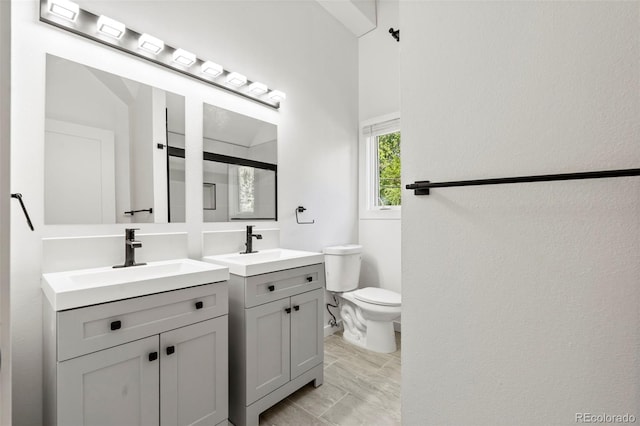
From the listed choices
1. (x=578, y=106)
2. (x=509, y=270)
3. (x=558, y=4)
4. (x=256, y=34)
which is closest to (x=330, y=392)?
(x=509, y=270)

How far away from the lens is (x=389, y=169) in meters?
2.99

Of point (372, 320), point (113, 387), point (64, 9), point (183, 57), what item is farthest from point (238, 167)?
point (372, 320)

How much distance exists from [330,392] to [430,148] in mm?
1685

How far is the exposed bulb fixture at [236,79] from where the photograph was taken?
1932 millimetres

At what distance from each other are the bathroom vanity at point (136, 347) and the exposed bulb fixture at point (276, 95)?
1406mm

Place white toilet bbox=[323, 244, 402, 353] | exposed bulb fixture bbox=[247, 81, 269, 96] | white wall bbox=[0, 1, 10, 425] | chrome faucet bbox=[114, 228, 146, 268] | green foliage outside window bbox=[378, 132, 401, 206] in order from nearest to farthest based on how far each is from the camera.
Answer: white wall bbox=[0, 1, 10, 425], chrome faucet bbox=[114, 228, 146, 268], exposed bulb fixture bbox=[247, 81, 269, 96], white toilet bbox=[323, 244, 402, 353], green foliage outside window bbox=[378, 132, 401, 206]

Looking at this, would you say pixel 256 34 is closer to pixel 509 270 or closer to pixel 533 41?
pixel 533 41

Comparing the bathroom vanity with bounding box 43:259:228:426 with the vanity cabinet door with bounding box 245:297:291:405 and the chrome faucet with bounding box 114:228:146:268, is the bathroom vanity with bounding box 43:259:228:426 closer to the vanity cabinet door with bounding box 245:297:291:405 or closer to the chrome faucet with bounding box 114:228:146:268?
the chrome faucet with bounding box 114:228:146:268

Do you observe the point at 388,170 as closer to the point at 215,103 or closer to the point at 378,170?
the point at 378,170

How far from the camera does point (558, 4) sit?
696 millimetres

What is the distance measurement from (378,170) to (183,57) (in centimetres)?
203

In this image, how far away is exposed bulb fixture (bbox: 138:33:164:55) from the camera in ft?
5.02
